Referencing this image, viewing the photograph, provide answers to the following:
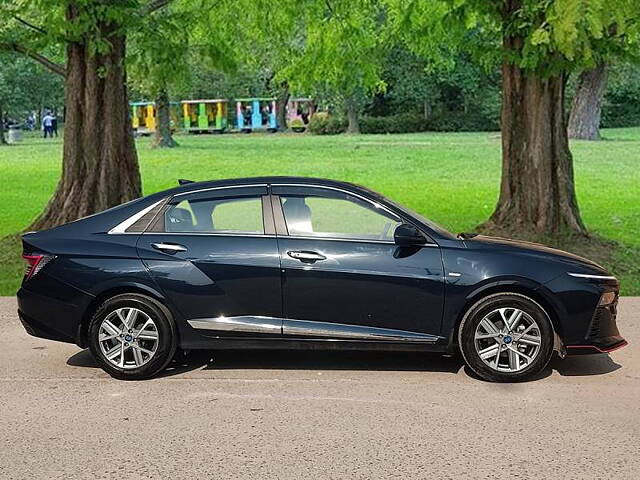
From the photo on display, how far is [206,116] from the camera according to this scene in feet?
226

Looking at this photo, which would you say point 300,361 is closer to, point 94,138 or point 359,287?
point 359,287

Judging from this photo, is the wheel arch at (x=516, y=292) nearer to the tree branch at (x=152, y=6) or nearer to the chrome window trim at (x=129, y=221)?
the chrome window trim at (x=129, y=221)

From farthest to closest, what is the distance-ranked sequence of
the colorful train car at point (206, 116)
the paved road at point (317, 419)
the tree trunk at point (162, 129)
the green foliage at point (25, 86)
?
1. the colorful train car at point (206, 116)
2. the green foliage at point (25, 86)
3. the tree trunk at point (162, 129)
4. the paved road at point (317, 419)

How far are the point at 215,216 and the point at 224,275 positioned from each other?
497 millimetres

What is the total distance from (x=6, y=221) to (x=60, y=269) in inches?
462

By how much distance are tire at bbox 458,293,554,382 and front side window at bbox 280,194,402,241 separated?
2.82 ft

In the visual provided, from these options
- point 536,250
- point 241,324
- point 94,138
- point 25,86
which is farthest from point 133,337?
point 25,86

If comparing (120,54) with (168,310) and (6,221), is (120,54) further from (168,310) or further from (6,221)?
(168,310)

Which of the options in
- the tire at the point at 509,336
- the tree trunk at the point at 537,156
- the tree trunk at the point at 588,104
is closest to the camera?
the tire at the point at 509,336

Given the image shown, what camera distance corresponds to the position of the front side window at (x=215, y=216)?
7.32 metres

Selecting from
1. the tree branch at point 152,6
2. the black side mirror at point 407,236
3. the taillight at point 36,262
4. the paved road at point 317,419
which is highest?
the tree branch at point 152,6

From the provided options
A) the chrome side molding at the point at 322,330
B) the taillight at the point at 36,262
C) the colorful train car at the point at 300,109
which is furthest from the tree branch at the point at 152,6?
the colorful train car at the point at 300,109

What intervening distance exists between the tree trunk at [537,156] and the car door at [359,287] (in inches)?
269

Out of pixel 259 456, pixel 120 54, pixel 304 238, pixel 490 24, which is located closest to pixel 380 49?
pixel 490 24
